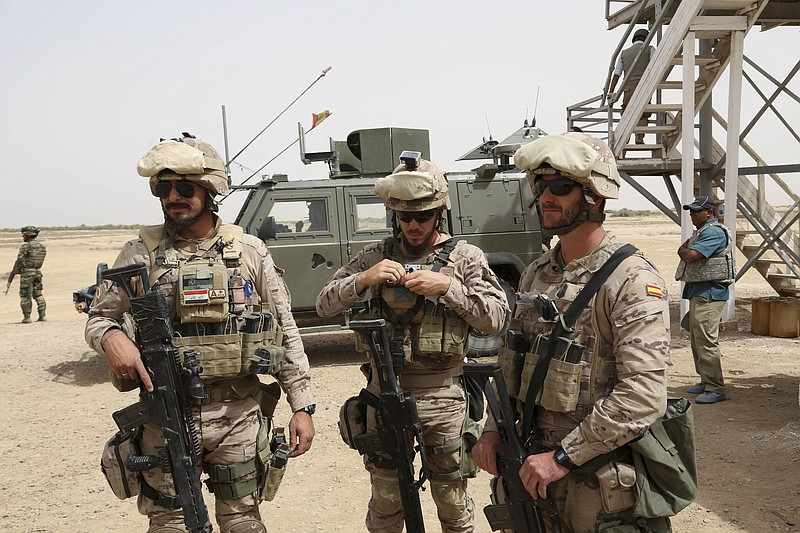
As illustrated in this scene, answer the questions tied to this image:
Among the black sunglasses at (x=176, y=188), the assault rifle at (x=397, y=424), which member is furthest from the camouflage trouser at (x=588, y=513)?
the black sunglasses at (x=176, y=188)

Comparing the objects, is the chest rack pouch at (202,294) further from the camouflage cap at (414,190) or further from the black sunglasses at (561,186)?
the black sunglasses at (561,186)

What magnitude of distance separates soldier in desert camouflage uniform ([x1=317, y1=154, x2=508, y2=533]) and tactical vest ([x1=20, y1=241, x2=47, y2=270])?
11.2m

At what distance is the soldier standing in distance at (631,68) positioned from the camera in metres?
9.80

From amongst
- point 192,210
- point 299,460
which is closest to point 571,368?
point 192,210

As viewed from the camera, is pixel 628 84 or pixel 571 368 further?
pixel 628 84

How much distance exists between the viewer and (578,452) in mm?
2016

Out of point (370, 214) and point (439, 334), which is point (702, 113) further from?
point (439, 334)

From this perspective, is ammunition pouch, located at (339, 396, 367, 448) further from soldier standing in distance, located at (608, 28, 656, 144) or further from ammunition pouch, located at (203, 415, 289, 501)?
soldier standing in distance, located at (608, 28, 656, 144)

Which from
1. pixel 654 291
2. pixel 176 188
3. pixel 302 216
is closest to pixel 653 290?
pixel 654 291

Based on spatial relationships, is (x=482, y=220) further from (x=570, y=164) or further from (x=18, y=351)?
(x=18, y=351)

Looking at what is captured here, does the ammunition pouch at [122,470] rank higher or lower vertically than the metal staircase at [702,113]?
lower

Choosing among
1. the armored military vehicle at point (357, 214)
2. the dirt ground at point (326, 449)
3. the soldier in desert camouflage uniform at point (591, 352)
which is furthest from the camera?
the armored military vehicle at point (357, 214)

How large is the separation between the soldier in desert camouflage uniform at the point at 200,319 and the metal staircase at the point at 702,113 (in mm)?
7181

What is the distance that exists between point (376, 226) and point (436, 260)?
5125 millimetres
